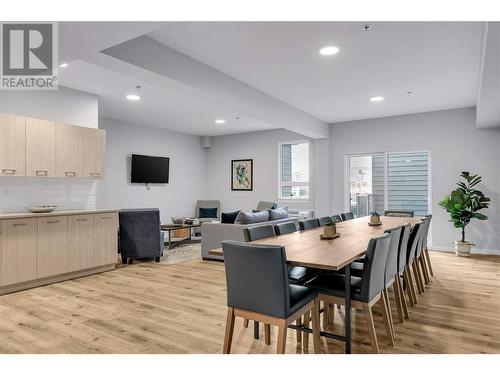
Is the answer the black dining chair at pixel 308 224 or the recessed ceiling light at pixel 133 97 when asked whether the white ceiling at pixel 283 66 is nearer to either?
the recessed ceiling light at pixel 133 97

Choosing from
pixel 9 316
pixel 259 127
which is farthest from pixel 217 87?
pixel 259 127

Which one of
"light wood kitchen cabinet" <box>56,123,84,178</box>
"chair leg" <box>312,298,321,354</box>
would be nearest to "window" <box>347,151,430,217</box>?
"chair leg" <box>312,298,321,354</box>

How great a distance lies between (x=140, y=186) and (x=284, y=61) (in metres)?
4.97

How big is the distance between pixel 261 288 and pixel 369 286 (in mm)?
777

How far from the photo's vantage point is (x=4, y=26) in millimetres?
2719

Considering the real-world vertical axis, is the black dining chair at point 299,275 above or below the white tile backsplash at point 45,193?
below

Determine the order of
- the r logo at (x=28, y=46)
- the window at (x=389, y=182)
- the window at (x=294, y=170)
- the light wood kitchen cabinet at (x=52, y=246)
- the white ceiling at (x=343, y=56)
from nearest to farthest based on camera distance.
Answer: the r logo at (x=28, y=46), the white ceiling at (x=343, y=56), the light wood kitchen cabinet at (x=52, y=246), the window at (x=389, y=182), the window at (x=294, y=170)

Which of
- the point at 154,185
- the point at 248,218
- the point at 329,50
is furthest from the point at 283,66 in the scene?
the point at 154,185

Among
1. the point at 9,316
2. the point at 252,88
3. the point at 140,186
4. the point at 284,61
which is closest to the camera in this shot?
the point at 9,316

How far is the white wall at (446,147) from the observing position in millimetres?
6160

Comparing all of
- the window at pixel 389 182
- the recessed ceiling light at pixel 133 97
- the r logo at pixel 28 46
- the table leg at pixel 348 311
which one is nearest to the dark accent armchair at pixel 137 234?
the recessed ceiling light at pixel 133 97

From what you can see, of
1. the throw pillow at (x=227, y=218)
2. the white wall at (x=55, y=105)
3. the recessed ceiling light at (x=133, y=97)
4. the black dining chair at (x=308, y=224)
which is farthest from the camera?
the throw pillow at (x=227, y=218)

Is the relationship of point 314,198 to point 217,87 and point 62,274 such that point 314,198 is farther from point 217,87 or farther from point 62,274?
point 62,274

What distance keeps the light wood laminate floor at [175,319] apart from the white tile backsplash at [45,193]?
1.16m
